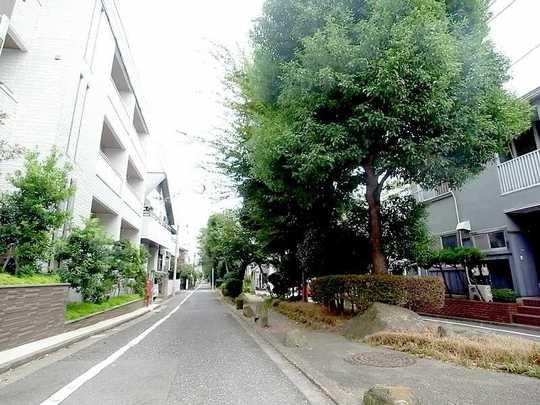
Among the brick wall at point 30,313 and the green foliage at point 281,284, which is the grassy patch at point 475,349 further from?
the green foliage at point 281,284

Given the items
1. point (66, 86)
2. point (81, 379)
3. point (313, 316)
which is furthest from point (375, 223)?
point (66, 86)

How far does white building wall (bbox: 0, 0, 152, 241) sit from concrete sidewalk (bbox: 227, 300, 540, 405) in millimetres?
9573

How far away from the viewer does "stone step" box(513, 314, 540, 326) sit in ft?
30.2

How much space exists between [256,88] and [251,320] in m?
8.04

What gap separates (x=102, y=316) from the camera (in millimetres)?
11648

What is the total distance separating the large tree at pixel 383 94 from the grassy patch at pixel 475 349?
92.9 inches

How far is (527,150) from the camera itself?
1179 cm

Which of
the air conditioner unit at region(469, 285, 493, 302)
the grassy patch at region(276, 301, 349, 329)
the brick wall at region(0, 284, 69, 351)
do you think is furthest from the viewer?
the air conditioner unit at region(469, 285, 493, 302)

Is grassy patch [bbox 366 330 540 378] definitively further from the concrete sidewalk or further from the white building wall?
the white building wall

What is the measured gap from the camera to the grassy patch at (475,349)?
483cm

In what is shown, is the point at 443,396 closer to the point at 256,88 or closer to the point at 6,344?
the point at 6,344

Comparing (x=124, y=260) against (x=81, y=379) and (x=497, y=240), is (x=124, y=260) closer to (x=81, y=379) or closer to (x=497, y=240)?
(x=81, y=379)

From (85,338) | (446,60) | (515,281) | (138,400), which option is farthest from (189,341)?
(515,281)

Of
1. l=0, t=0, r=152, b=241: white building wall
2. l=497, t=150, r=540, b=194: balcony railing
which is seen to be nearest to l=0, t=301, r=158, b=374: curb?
l=0, t=0, r=152, b=241: white building wall
